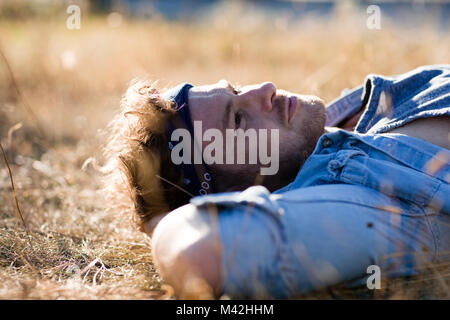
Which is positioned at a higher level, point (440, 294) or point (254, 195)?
point (254, 195)

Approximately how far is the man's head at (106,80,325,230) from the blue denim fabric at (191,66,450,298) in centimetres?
25

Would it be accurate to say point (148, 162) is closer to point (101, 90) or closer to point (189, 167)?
point (189, 167)

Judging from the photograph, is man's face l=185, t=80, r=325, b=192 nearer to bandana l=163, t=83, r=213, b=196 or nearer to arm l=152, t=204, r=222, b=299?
bandana l=163, t=83, r=213, b=196

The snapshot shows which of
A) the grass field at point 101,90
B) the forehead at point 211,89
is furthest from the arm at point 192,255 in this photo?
the forehead at point 211,89

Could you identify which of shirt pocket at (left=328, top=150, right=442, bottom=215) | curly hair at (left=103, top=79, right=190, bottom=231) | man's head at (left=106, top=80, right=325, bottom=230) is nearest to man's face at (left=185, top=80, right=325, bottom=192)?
man's head at (left=106, top=80, right=325, bottom=230)

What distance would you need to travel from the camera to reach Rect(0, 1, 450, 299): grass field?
209cm

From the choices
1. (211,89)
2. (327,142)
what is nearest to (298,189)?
(327,142)

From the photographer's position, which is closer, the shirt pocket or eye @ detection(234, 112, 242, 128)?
the shirt pocket

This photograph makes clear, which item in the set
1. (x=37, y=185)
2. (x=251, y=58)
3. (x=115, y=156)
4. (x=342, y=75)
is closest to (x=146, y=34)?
(x=251, y=58)

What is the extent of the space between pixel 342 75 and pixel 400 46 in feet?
3.33

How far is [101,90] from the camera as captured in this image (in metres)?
6.33

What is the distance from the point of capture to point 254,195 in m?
1.61

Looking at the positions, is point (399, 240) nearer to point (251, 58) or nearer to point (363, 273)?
point (363, 273)

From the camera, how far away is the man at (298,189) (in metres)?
1.52
